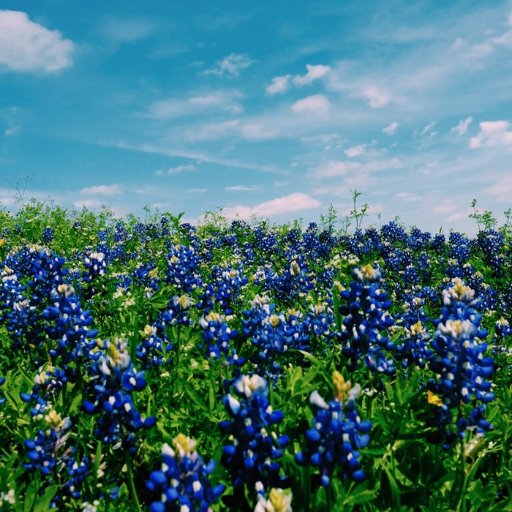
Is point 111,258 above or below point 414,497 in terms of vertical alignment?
above

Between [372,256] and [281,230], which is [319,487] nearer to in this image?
[372,256]

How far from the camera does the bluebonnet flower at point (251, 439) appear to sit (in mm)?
2213

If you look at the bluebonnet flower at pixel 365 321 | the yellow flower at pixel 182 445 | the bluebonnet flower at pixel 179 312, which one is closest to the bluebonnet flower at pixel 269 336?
the bluebonnet flower at pixel 365 321

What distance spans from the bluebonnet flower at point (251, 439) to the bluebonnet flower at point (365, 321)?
1.56 m

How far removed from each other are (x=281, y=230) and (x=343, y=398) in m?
17.7

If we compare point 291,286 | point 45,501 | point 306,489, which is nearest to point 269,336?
point 306,489

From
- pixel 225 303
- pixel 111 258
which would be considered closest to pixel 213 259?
pixel 111 258

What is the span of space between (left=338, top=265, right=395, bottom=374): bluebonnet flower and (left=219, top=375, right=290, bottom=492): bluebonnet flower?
1.56m

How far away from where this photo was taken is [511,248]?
13.6 metres

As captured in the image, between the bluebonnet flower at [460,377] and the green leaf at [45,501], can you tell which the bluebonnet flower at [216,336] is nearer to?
the green leaf at [45,501]

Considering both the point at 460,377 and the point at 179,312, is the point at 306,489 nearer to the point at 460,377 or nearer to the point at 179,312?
the point at 460,377

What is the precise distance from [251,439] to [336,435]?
0.43 metres

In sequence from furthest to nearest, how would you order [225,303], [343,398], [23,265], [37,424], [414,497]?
[23,265]
[225,303]
[37,424]
[414,497]
[343,398]

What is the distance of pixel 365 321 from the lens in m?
3.64
